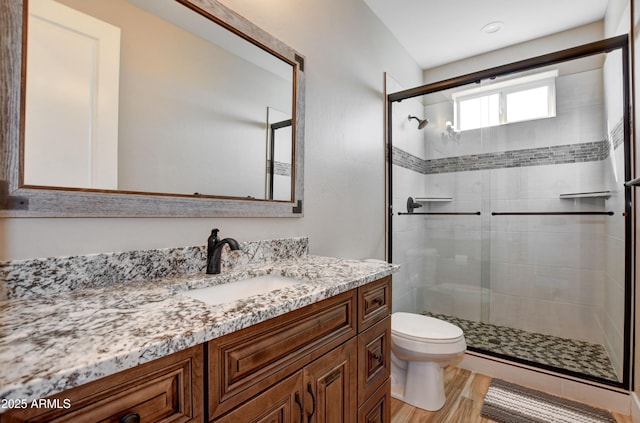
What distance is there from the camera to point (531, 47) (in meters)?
2.74

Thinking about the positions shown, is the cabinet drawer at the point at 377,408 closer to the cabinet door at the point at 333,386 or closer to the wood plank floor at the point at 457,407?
the cabinet door at the point at 333,386

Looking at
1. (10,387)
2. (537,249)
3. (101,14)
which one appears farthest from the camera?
(537,249)

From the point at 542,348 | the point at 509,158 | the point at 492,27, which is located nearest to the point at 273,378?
the point at 542,348

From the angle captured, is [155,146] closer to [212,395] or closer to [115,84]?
[115,84]

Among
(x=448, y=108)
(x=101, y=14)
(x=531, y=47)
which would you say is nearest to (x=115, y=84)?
(x=101, y=14)

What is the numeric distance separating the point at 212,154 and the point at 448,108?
2.23m

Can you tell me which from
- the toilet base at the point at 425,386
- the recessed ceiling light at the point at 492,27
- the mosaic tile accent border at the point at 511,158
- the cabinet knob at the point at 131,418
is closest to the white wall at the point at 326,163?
the mosaic tile accent border at the point at 511,158

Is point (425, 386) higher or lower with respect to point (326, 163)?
lower

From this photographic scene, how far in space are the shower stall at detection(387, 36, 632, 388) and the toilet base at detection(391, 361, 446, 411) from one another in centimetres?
66

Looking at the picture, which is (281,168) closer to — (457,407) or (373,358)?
(373,358)

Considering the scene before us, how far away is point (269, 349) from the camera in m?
0.80

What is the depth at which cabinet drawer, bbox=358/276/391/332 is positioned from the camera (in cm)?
119

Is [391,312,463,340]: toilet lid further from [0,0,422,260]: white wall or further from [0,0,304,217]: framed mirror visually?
[0,0,304,217]: framed mirror

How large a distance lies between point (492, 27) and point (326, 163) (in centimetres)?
196
